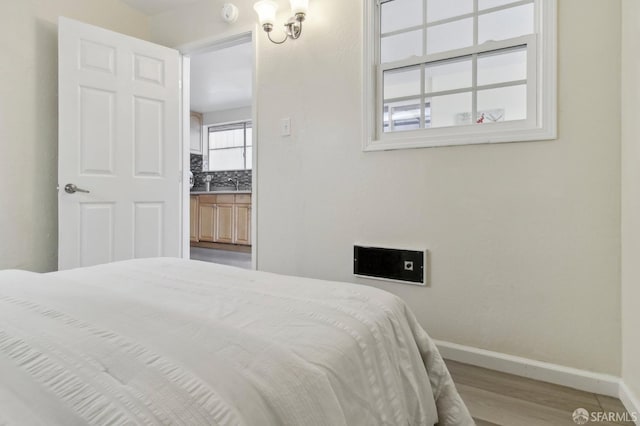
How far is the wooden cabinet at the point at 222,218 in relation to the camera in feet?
17.1

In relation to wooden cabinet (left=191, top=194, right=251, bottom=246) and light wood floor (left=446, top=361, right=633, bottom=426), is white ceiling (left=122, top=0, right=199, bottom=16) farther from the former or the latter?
light wood floor (left=446, top=361, right=633, bottom=426)

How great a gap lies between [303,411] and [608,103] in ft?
5.81

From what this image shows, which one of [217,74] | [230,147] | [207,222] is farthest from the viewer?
[230,147]

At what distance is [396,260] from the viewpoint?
200 cm

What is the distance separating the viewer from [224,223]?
214 inches

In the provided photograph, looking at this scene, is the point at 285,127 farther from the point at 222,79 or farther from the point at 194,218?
the point at 194,218

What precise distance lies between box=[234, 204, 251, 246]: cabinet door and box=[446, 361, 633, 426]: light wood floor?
3.88 meters

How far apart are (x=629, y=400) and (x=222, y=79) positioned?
476 cm

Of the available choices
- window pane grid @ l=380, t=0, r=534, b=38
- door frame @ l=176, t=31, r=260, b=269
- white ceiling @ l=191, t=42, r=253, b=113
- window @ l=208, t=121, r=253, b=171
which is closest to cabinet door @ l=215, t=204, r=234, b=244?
window @ l=208, t=121, r=253, b=171

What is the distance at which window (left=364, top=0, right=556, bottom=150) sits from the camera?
5.59ft

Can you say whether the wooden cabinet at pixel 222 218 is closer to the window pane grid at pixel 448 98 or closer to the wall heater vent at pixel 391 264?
the wall heater vent at pixel 391 264

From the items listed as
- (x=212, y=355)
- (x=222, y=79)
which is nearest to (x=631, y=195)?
(x=212, y=355)

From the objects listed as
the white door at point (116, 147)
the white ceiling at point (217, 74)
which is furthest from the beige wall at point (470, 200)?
the white ceiling at point (217, 74)

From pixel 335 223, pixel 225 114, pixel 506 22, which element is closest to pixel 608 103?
pixel 506 22
